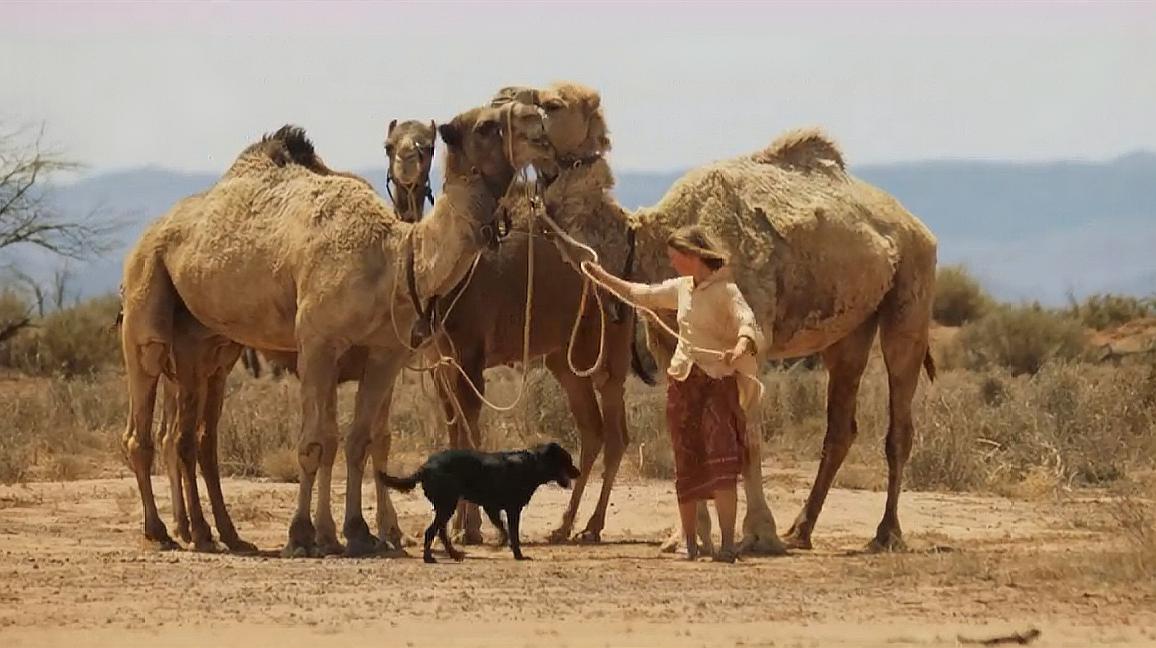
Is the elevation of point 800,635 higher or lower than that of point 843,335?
lower

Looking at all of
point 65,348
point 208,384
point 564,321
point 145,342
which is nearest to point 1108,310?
point 65,348

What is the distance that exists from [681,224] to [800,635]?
462cm

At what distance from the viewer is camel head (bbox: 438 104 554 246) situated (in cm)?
1357

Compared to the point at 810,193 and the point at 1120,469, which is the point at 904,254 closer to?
the point at 810,193

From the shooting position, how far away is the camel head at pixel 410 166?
1561 centimetres

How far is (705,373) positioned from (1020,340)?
23.7 m

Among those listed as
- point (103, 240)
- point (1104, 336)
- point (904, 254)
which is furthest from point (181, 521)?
point (1104, 336)

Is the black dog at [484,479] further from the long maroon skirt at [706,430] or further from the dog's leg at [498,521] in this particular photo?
the long maroon skirt at [706,430]

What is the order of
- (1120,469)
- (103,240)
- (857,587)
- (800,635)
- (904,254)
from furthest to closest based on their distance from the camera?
(103,240) < (1120,469) < (904,254) < (857,587) < (800,635)

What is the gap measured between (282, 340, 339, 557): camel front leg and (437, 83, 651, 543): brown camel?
1.24 m

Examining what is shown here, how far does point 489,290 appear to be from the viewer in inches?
623

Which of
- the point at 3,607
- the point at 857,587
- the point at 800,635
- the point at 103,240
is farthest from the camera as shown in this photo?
the point at 103,240

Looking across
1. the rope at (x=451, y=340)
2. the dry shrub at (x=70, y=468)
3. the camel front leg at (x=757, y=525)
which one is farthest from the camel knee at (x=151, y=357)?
the dry shrub at (x=70, y=468)

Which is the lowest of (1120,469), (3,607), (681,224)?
(3,607)
